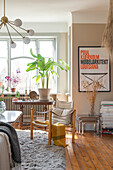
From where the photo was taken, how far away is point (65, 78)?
6949 millimetres

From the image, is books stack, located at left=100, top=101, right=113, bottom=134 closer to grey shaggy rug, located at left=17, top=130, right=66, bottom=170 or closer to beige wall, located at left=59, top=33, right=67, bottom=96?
grey shaggy rug, located at left=17, top=130, right=66, bottom=170

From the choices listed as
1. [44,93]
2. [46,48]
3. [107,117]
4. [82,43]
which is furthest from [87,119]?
[46,48]

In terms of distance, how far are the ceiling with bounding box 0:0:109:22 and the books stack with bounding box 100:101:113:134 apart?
2363 millimetres

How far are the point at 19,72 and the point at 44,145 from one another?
331 centimetres

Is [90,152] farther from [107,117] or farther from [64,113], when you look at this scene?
[107,117]

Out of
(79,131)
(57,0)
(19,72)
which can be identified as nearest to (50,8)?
(57,0)

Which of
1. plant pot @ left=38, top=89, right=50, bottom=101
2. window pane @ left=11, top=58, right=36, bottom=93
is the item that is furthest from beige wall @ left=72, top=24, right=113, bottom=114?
window pane @ left=11, top=58, right=36, bottom=93

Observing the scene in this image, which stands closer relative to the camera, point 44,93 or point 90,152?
point 90,152

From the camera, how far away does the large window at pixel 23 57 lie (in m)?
7.09

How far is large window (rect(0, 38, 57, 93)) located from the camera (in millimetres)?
7090

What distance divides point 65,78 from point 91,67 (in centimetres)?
137

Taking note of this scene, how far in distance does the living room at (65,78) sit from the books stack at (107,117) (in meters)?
0.02

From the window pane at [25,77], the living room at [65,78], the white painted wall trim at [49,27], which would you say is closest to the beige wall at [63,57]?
the living room at [65,78]

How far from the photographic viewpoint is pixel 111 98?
580 centimetres
